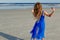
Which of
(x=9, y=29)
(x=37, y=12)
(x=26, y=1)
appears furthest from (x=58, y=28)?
(x=26, y=1)

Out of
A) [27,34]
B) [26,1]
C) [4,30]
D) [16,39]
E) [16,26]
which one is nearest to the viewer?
[16,39]

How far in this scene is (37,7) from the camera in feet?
17.0

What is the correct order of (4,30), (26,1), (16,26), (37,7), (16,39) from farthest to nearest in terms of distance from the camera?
1. (26,1)
2. (16,26)
3. (4,30)
4. (16,39)
5. (37,7)

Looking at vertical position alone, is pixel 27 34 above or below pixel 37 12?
below

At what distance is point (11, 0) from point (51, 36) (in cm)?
1529

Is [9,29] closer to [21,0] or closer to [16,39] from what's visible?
[16,39]

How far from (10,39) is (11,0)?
15485 mm

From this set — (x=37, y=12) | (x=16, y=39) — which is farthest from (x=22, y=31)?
(x=37, y=12)

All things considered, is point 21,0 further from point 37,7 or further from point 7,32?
point 37,7

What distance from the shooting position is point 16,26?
8938 mm

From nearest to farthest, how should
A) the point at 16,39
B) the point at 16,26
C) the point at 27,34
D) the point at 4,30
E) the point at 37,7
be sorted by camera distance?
the point at 37,7
the point at 16,39
the point at 27,34
the point at 4,30
the point at 16,26

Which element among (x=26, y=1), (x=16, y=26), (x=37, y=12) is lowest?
(x=26, y=1)

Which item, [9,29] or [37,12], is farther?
[9,29]

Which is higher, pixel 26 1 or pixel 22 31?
pixel 22 31
